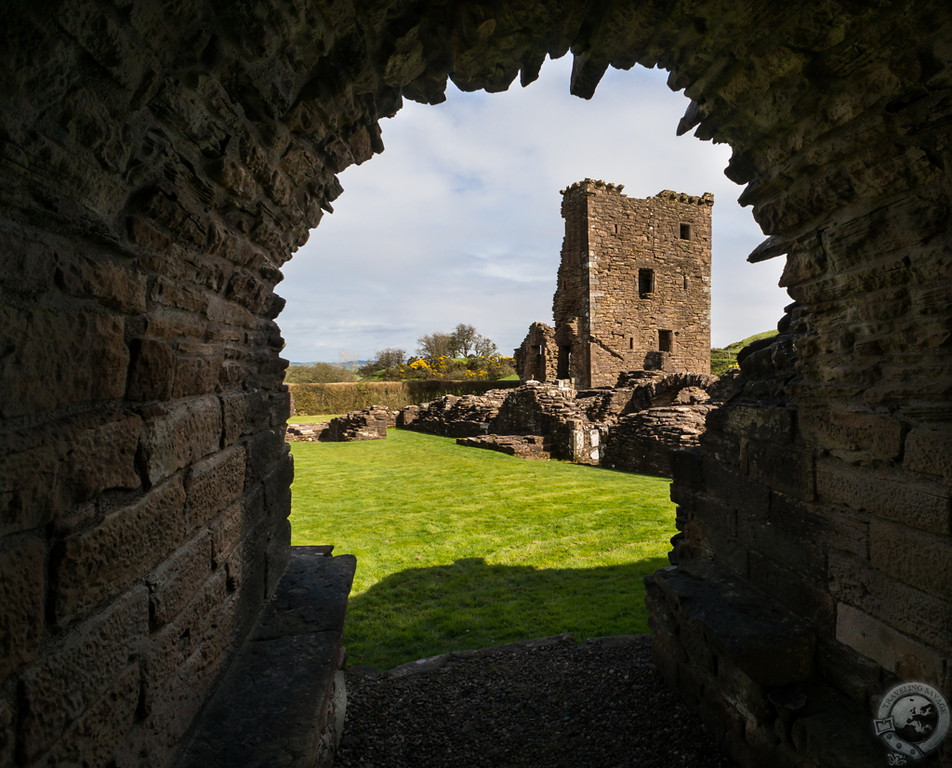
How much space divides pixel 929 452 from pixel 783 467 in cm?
88

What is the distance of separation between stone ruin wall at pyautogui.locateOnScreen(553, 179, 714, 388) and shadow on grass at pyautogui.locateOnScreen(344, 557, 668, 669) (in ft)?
59.9

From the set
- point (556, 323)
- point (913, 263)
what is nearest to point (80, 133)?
point (913, 263)

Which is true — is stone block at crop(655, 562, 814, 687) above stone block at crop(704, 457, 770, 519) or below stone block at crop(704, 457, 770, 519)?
below

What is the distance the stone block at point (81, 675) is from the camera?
3.93 ft

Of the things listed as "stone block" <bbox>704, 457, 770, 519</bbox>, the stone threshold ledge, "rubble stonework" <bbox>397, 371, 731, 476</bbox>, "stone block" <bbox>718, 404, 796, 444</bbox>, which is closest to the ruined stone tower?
"rubble stonework" <bbox>397, 371, 731, 476</bbox>

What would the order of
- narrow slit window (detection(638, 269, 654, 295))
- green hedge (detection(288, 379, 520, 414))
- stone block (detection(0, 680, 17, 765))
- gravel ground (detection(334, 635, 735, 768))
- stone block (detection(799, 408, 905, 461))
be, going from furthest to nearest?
green hedge (detection(288, 379, 520, 414)) → narrow slit window (detection(638, 269, 654, 295)) → gravel ground (detection(334, 635, 735, 768)) → stone block (detection(799, 408, 905, 461)) → stone block (detection(0, 680, 17, 765))

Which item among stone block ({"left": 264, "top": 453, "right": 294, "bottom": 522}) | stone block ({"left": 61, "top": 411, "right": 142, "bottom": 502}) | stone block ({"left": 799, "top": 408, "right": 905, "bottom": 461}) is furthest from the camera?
stone block ({"left": 264, "top": 453, "right": 294, "bottom": 522})

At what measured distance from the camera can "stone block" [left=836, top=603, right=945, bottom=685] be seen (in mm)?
2141

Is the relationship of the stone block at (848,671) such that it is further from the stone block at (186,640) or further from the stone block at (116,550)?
the stone block at (116,550)

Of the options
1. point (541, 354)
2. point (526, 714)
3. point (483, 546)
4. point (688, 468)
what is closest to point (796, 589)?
point (688, 468)

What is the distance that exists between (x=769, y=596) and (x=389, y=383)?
28.1 metres

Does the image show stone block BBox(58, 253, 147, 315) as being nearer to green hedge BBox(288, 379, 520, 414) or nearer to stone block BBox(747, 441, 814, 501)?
stone block BBox(747, 441, 814, 501)

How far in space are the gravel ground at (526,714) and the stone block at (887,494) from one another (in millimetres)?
1665

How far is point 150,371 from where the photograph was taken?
1.74 m
